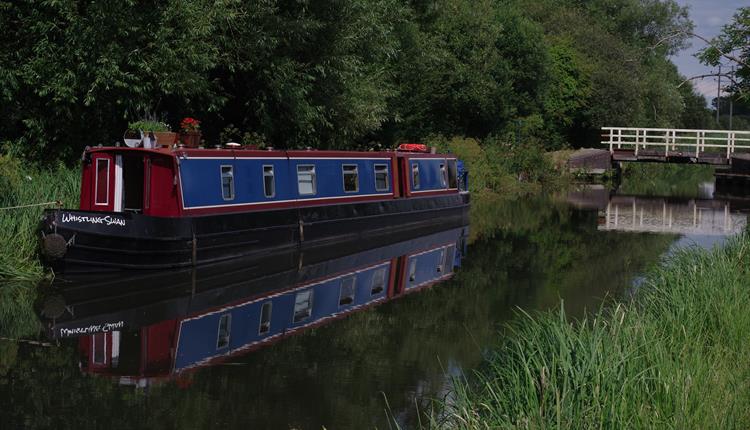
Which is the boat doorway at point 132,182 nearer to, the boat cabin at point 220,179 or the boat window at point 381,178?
the boat cabin at point 220,179

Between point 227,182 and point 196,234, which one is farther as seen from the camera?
point 227,182

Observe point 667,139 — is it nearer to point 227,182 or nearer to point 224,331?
point 227,182

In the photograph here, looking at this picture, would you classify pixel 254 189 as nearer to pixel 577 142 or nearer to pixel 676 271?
pixel 676 271

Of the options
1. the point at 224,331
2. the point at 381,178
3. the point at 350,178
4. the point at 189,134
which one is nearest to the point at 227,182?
the point at 189,134

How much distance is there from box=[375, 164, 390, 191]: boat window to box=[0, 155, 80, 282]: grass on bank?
22.5 ft

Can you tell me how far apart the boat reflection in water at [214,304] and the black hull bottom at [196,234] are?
26 centimetres

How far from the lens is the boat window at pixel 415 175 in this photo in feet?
70.4

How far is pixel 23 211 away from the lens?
43.8ft

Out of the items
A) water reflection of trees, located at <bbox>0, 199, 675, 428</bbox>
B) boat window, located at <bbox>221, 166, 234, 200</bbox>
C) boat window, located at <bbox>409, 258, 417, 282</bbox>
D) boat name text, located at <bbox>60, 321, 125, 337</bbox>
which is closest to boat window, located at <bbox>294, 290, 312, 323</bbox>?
water reflection of trees, located at <bbox>0, 199, 675, 428</bbox>

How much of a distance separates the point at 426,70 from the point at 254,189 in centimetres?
1538

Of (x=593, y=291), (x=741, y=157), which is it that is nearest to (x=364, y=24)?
(x=593, y=291)

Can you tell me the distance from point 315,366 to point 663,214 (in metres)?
19.4

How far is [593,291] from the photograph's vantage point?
1306cm

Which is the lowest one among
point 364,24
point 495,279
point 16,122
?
point 495,279
